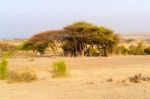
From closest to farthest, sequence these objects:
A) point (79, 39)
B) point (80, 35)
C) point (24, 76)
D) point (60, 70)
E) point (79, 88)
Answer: point (79, 88)
point (24, 76)
point (60, 70)
point (80, 35)
point (79, 39)

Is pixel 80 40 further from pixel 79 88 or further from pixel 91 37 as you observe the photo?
pixel 79 88

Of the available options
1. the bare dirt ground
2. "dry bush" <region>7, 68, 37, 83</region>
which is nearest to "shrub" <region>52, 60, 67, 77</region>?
the bare dirt ground

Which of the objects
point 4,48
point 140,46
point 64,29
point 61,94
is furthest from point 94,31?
point 61,94

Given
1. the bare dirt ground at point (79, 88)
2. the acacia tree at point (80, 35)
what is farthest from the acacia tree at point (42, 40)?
the bare dirt ground at point (79, 88)

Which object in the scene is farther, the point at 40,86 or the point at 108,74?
the point at 108,74

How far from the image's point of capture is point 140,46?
185 feet

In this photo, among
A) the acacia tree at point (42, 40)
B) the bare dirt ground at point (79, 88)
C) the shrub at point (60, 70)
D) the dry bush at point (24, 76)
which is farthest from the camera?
the acacia tree at point (42, 40)

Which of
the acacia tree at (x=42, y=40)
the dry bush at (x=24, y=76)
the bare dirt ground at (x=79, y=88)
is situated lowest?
the bare dirt ground at (x=79, y=88)

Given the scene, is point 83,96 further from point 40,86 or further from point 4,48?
point 4,48

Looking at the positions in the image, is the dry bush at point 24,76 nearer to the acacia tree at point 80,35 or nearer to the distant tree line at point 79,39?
the distant tree line at point 79,39

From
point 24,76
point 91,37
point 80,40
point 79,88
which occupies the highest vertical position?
point 91,37

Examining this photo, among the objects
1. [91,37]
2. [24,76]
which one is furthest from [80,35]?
[24,76]

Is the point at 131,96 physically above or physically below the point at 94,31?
below

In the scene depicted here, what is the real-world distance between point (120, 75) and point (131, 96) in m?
8.50
